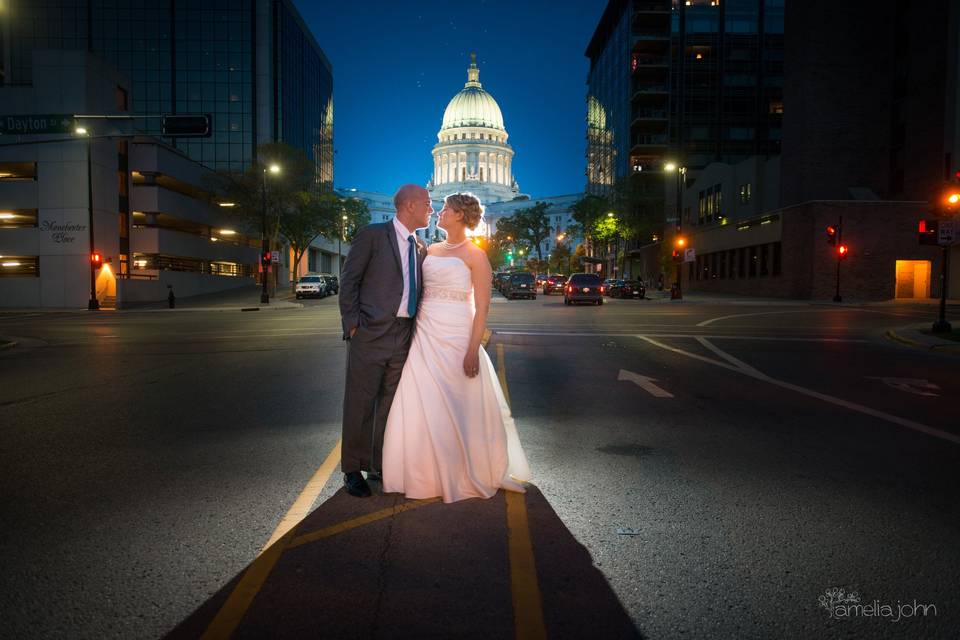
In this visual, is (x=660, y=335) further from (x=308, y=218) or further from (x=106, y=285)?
(x=308, y=218)

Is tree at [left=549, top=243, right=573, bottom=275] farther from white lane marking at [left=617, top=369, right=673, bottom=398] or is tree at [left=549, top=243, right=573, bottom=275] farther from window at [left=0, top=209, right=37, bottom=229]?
white lane marking at [left=617, top=369, right=673, bottom=398]

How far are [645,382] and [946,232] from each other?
13.5 metres

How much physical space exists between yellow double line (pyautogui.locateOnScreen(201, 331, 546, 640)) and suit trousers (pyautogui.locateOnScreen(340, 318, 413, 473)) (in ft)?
1.37

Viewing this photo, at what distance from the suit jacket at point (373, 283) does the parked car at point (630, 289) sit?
155ft

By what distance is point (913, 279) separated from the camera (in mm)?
43344

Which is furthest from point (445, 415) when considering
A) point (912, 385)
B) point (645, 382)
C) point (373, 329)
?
point (912, 385)

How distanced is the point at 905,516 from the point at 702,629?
7.24 feet

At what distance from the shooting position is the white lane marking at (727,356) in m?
11.8

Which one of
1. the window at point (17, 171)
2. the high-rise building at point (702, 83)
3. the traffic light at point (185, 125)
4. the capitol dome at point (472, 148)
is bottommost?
the traffic light at point (185, 125)

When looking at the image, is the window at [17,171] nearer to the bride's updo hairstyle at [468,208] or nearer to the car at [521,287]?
the car at [521,287]

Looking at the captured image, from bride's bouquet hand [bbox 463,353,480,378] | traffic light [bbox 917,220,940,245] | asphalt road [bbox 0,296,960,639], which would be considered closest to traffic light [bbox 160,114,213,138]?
asphalt road [bbox 0,296,960,639]

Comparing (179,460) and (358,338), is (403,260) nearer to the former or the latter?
(358,338)

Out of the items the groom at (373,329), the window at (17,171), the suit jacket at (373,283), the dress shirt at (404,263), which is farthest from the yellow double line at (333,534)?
the window at (17,171)

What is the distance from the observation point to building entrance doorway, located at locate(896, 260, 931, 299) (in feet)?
141
